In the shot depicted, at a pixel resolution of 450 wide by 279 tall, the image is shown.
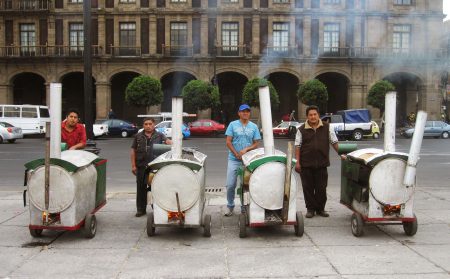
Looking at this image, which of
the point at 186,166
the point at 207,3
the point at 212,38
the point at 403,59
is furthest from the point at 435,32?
the point at 212,38

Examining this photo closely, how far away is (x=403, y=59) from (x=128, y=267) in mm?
14875

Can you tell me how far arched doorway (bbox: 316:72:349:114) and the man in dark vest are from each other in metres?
35.6

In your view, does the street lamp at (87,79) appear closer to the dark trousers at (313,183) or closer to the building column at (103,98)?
the dark trousers at (313,183)

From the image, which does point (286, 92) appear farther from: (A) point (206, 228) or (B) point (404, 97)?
(A) point (206, 228)

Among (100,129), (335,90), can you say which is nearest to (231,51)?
(335,90)

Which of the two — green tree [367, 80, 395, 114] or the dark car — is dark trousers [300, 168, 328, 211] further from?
green tree [367, 80, 395, 114]

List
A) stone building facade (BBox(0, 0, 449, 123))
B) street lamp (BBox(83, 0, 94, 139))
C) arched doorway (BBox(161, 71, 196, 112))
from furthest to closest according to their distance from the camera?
arched doorway (BBox(161, 71, 196, 112)) → stone building facade (BBox(0, 0, 449, 123)) → street lamp (BBox(83, 0, 94, 139))

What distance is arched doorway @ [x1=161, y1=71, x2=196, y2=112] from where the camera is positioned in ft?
141

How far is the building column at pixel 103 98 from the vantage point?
4156 cm

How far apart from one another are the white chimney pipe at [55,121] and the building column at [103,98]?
36016 millimetres

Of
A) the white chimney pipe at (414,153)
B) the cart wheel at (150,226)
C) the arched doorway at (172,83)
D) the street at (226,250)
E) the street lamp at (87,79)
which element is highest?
the arched doorway at (172,83)

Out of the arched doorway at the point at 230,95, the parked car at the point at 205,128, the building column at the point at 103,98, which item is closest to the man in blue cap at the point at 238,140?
the parked car at the point at 205,128

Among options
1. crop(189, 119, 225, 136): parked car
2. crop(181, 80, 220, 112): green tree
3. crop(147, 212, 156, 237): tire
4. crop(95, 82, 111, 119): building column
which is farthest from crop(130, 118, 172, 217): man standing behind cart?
crop(95, 82, 111, 119): building column

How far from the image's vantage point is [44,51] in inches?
1642
